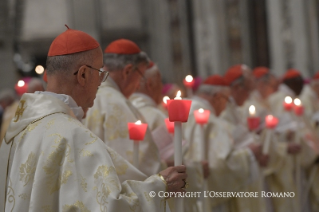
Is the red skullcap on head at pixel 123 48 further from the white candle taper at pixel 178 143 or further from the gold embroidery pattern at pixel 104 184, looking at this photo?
the gold embroidery pattern at pixel 104 184

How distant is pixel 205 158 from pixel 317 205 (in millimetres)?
2718

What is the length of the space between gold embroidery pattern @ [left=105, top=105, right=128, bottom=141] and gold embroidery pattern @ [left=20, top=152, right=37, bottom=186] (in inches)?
48.2

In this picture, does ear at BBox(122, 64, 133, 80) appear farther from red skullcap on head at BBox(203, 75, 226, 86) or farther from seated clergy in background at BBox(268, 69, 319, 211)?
seated clergy in background at BBox(268, 69, 319, 211)

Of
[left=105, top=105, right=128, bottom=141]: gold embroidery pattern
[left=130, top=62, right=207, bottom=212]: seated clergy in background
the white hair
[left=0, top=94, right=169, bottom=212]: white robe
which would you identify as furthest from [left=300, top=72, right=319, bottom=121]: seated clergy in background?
[left=0, top=94, right=169, bottom=212]: white robe

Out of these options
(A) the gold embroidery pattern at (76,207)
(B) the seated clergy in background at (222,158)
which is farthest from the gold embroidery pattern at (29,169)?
(B) the seated clergy in background at (222,158)

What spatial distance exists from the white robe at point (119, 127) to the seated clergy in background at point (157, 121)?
0.20 meters

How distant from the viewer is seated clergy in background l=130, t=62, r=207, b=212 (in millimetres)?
4020

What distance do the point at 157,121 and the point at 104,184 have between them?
2.16 m

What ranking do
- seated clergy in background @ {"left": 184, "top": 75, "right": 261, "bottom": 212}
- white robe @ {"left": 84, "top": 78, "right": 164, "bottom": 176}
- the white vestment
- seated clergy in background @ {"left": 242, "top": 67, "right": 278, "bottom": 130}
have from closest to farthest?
white robe @ {"left": 84, "top": 78, "right": 164, "bottom": 176} < the white vestment < seated clergy in background @ {"left": 184, "top": 75, "right": 261, "bottom": 212} < seated clergy in background @ {"left": 242, "top": 67, "right": 278, "bottom": 130}

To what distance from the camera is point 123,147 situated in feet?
12.0

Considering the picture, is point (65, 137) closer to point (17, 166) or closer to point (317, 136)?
point (17, 166)

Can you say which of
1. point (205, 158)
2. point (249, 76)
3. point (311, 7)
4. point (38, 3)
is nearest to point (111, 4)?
point (38, 3)

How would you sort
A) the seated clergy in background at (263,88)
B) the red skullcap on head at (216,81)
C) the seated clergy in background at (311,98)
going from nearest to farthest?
the red skullcap on head at (216,81) → the seated clergy in background at (263,88) → the seated clergy in background at (311,98)

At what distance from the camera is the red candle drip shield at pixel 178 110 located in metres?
2.65
